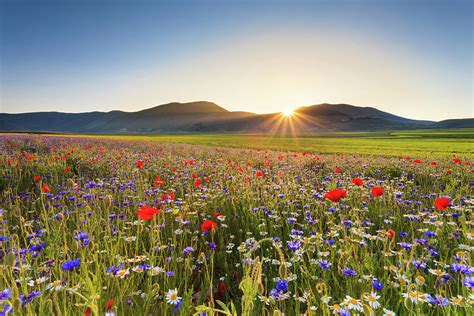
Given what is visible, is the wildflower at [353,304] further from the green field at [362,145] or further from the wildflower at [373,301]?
the green field at [362,145]

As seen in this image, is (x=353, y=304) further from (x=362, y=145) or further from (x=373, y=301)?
(x=362, y=145)

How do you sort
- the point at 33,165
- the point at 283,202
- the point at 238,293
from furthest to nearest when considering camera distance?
the point at 33,165 < the point at 283,202 < the point at 238,293

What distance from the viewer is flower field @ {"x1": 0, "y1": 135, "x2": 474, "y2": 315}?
201 cm

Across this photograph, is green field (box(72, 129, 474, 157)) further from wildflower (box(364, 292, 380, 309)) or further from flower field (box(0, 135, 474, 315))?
wildflower (box(364, 292, 380, 309))

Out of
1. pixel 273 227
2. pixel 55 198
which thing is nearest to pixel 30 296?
pixel 273 227

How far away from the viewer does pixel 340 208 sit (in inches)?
173

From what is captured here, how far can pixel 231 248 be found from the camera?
11.7 feet

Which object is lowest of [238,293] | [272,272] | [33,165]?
[238,293]

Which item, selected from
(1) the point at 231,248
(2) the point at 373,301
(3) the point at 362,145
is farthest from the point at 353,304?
(3) the point at 362,145

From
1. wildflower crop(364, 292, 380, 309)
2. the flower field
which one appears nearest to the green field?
the flower field

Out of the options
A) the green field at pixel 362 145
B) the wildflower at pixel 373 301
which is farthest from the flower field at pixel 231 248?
the green field at pixel 362 145

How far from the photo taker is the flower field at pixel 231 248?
201cm

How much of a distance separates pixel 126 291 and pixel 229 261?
1.42 metres

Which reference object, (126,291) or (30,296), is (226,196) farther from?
(30,296)
